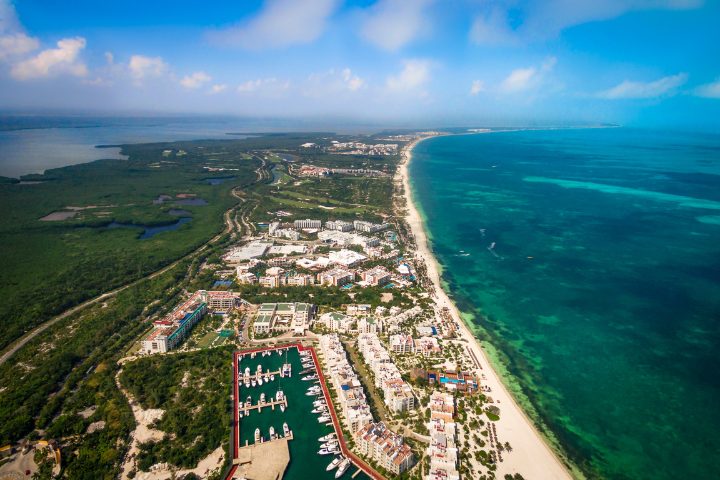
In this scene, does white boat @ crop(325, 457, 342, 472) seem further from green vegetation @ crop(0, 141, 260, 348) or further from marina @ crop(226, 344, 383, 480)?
green vegetation @ crop(0, 141, 260, 348)

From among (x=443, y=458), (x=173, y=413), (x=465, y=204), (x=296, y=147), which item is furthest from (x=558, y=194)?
(x=296, y=147)

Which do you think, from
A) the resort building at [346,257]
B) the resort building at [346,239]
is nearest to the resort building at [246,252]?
the resort building at [346,239]

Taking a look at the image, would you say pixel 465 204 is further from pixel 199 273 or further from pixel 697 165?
pixel 697 165

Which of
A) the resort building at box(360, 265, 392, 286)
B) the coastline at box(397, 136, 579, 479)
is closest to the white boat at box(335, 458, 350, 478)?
the coastline at box(397, 136, 579, 479)

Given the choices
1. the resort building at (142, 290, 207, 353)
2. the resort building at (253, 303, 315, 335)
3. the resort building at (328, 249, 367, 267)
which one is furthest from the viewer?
the resort building at (328, 249, 367, 267)

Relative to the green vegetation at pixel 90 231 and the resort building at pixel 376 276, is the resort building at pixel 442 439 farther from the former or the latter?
the green vegetation at pixel 90 231

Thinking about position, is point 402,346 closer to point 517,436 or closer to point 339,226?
point 517,436

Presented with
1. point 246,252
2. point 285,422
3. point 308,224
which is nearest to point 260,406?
point 285,422
